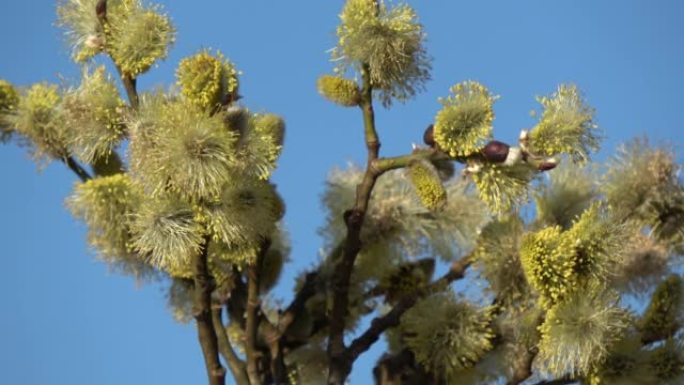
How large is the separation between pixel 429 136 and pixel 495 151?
0.11m

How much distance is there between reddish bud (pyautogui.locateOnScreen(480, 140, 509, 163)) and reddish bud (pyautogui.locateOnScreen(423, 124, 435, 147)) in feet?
0.26

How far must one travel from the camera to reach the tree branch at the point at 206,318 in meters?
1.96

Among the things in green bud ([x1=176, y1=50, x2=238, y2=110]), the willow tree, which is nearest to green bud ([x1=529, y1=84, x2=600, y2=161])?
the willow tree

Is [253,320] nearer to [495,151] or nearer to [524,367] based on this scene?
[524,367]

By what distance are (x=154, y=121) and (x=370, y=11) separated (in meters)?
0.37

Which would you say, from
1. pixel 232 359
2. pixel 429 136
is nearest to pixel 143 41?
pixel 429 136

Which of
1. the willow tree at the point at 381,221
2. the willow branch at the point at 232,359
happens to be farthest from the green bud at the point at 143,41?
the willow branch at the point at 232,359

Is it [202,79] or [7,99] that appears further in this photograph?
[7,99]

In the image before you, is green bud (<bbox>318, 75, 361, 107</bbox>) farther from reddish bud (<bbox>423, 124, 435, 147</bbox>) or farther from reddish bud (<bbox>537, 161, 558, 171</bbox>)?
reddish bud (<bbox>537, 161, 558, 171</bbox>)

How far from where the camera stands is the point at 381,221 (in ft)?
7.78

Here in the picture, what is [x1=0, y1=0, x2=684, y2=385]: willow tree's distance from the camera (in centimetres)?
189

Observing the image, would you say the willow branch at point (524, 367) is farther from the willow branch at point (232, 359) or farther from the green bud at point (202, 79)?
the green bud at point (202, 79)

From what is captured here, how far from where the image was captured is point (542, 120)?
6.42 ft

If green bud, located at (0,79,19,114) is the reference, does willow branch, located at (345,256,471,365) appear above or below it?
below
